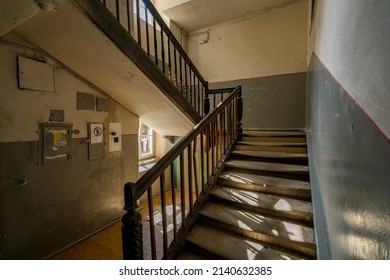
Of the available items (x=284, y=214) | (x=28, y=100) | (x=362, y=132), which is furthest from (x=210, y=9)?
(x=362, y=132)

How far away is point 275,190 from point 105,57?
7.32 feet

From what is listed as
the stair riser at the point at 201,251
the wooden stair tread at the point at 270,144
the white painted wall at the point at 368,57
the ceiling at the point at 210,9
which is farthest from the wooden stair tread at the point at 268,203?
the ceiling at the point at 210,9

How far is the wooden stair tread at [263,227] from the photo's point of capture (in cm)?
145

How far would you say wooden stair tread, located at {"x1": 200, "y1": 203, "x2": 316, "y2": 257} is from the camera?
145 centimetres

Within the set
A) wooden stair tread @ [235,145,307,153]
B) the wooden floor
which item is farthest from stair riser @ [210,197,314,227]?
the wooden floor

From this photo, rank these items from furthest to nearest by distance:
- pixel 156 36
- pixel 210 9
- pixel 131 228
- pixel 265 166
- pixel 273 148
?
pixel 210 9, pixel 156 36, pixel 273 148, pixel 265 166, pixel 131 228

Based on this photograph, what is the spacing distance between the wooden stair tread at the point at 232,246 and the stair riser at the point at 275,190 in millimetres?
550

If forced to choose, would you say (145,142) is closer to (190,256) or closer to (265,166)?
(265,166)

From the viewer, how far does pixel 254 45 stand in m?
4.12

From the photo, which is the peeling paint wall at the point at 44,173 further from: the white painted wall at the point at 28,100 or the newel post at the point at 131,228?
the newel post at the point at 131,228

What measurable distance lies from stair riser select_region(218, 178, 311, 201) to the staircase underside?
1.32 metres

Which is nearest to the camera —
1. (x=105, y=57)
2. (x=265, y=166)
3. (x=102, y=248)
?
(x=105, y=57)
